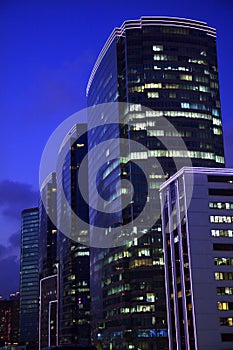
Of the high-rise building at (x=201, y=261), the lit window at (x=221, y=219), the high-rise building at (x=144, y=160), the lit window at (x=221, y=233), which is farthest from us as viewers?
the high-rise building at (x=144, y=160)

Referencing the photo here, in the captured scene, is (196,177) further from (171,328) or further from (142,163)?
(142,163)

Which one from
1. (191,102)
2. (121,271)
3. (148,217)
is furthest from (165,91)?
(121,271)

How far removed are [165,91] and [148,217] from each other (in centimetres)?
4753

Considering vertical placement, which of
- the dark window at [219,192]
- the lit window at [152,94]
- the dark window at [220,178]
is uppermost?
the lit window at [152,94]

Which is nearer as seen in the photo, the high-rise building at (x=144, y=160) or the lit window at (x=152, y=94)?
the high-rise building at (x=144, y=160)

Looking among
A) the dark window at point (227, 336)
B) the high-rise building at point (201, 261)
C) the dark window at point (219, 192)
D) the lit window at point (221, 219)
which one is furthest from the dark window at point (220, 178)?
the dark window at point (227, 336)

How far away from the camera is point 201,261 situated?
130500mm

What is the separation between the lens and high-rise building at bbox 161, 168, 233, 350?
12562 centimetres

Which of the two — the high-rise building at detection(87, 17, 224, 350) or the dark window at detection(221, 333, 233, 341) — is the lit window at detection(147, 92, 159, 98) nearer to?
the high-rise building at detection(87, 17, 224, 350)

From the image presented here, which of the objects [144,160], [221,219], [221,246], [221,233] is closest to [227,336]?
[221,246]

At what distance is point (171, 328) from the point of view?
140 m

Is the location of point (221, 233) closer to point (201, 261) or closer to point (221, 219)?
point (221, 219)

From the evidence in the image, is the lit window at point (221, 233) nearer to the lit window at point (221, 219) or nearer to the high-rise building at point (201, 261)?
the high-rise building at point (201, 261)

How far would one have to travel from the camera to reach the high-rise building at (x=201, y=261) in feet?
412
